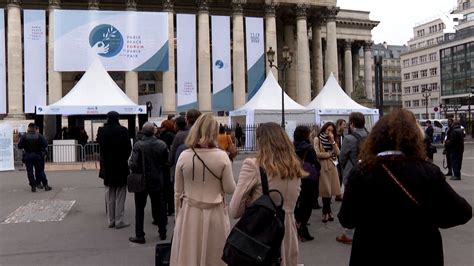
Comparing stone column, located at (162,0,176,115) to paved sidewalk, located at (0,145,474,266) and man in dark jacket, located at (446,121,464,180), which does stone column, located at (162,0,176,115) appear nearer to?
man in dark jacket, located at (446,121,464,180)

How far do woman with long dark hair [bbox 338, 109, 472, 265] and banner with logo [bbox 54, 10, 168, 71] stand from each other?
33.3m

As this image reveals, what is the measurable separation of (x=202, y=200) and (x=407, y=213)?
231 centimetres

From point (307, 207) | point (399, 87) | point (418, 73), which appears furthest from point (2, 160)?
point (399, 87)

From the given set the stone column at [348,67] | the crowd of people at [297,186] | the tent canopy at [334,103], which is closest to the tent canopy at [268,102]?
the tent canopy at [334,103]

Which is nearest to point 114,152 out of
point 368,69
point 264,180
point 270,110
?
point 264,180

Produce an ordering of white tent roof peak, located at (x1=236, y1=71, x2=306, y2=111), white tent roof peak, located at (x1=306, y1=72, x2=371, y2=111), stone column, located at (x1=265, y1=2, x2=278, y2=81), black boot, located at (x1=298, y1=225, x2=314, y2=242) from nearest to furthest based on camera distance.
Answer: black boot, located at (x1=298, y1=225, x2=314, y2=242)
white tent roof peak, located at (x1=236, y1=71, x2=306, y2=111)
white tent roof peak, located at (x1=306, y1=72, x2=371, y2=111)
stone column, located at (x1=265, y1=2, x2=278, y2=81)

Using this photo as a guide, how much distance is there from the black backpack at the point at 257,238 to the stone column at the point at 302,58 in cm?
4297

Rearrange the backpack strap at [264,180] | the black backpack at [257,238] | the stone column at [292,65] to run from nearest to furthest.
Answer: the black backpack at [257,238] < the backpack strap at [264,180] < the stone column at [292,65]

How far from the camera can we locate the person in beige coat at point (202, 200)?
459 cm

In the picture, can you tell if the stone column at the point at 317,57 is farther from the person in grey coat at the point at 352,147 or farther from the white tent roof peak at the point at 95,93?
the person in grey coat at the point at 352,147

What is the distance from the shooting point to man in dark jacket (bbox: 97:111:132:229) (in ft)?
27.5

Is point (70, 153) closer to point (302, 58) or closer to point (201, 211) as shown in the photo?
point (201, 211)

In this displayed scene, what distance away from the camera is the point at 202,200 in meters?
4.70

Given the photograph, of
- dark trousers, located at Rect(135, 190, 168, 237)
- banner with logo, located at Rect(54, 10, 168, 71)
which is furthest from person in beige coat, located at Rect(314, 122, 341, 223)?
banner with logo, located at Rect(54, 10, 168, 71)
